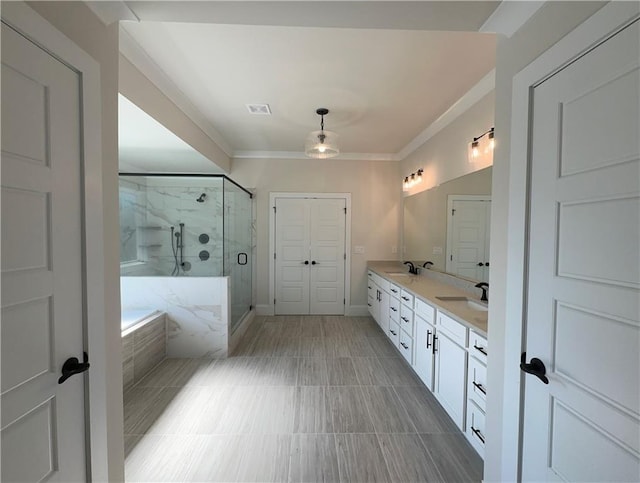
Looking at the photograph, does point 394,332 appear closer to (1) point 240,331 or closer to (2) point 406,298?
(2) point 406,298

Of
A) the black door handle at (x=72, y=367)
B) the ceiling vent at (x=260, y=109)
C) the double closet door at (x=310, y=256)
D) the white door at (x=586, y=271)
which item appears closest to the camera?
the white door at (x=586, y=271)

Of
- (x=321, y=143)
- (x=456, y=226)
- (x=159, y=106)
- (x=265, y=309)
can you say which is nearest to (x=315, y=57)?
(x=321, y=143)

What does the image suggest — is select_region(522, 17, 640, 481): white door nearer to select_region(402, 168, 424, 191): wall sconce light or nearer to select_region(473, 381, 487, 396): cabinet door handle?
select_region(473, 381, 487, 396): cabinet door handle

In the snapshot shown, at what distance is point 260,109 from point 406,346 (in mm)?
2939

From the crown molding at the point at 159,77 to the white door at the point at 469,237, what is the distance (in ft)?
9.80

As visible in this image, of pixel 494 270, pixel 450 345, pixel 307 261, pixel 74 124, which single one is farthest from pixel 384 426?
pixel 307 261

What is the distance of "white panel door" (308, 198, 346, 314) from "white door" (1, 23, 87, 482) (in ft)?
12.2

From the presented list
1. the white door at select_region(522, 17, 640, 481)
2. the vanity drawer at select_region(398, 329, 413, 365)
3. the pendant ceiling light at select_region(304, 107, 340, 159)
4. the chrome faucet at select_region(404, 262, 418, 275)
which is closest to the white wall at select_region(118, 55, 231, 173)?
the pendant ceiling light at select_region(304, 107, 340, 159)

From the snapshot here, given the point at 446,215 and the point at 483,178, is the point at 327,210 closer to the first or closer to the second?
the point at 446,215

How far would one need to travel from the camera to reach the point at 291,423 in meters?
2.04

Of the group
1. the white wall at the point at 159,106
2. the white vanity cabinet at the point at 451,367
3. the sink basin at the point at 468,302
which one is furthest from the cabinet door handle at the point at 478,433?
the white wall at the point at 159,106

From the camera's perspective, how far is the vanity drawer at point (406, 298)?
2.73m

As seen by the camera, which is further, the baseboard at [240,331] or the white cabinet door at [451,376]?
the baseboard at [240,331]

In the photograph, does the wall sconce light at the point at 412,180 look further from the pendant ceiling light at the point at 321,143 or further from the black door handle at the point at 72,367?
the black door handle at the point at 72,367
